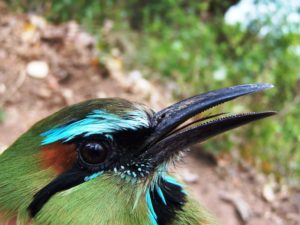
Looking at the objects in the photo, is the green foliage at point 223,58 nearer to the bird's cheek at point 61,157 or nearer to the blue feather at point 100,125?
the blue feather at point 100,125

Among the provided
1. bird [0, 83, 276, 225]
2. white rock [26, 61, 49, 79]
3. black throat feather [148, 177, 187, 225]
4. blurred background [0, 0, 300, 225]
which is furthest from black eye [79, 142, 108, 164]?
white rock [26, 61, 49, 79]

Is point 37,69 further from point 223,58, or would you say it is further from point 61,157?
point 61,157

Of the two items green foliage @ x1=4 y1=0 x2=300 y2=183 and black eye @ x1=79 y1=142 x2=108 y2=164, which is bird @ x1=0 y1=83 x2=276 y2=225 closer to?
black eye @ x1=79 y1=142 x2=108 y2=164

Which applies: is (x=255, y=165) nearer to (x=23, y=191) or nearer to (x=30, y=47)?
(x=30, y=47)

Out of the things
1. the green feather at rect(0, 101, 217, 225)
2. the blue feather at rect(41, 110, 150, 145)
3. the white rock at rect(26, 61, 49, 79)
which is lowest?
the green feather at rect(0, 101, 217, 225)

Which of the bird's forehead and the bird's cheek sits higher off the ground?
the bird's forehead

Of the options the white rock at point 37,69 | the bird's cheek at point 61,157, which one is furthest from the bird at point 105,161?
the white rock at point 37,69

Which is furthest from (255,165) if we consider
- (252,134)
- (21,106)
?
(21,106)
